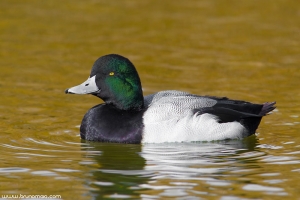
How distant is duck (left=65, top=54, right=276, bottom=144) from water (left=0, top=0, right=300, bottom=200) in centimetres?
16

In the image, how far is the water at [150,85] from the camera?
25.5 feet

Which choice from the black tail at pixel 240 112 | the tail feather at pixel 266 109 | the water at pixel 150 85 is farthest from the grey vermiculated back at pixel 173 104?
the tail feather at pixel 266 109

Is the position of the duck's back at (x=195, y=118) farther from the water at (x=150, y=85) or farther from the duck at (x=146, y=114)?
the water at (x=150, y=85)

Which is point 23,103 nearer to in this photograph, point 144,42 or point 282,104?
point 282,104

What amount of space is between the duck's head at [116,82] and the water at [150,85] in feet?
2.12

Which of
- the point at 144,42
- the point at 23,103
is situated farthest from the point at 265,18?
the point at 23,103

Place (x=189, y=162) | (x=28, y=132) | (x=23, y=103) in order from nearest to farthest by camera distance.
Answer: (x=189, y=162) < (x=28, y=132) < (x=23, y=103)

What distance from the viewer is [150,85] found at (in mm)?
12953

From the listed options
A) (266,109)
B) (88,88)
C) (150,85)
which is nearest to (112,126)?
(88,88)

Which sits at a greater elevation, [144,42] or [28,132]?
[144,42]

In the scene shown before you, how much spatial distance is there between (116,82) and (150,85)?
3162 millimetres

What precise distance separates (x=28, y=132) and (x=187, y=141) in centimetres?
205

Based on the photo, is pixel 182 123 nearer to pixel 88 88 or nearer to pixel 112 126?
pixel 112 126

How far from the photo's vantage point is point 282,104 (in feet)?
38.2
